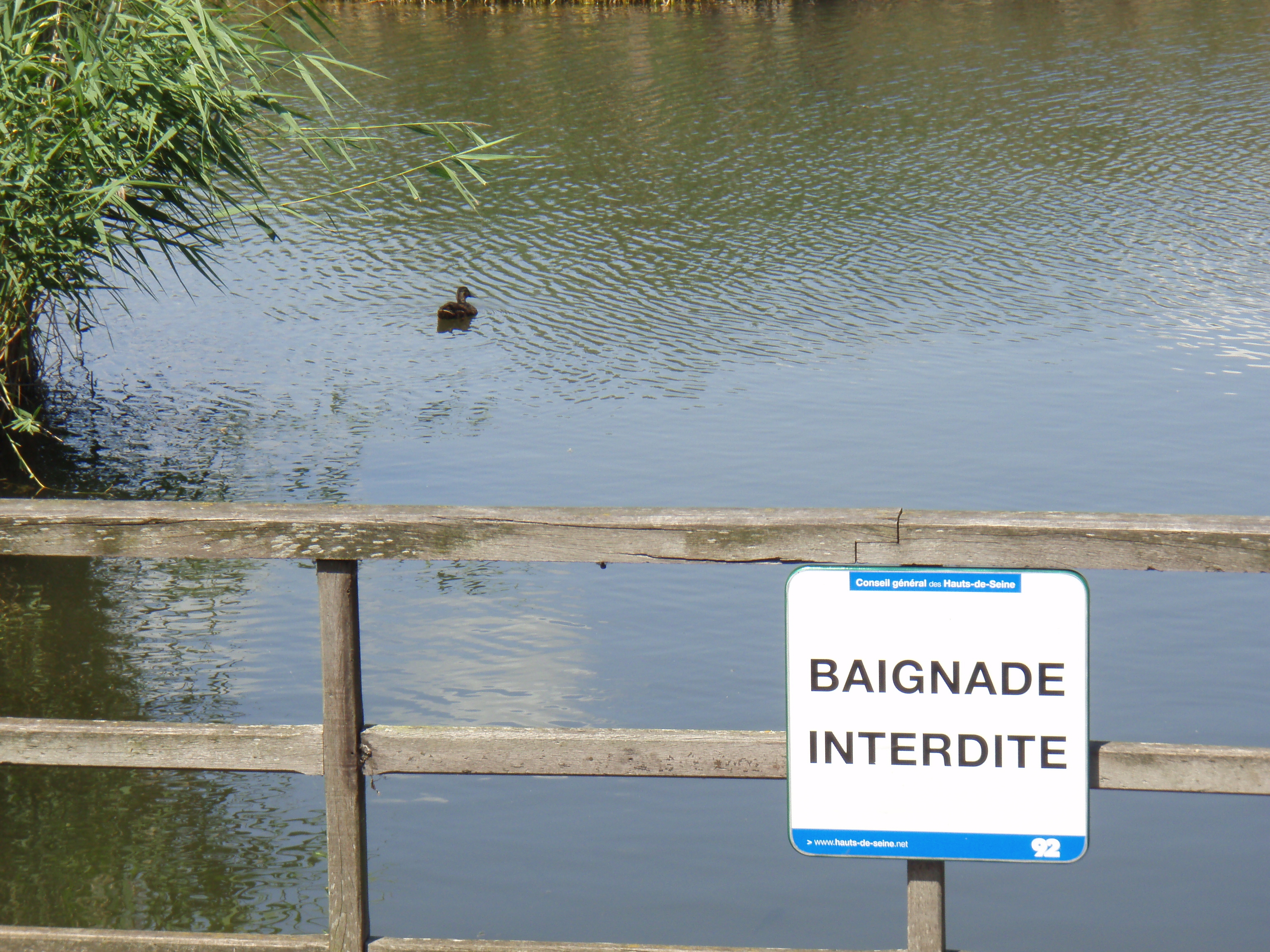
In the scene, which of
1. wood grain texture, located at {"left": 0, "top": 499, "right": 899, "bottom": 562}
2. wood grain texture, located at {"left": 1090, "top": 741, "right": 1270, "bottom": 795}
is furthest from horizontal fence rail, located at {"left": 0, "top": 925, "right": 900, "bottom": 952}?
wood grain texture, located at {"left": 0, "top": 499, "right": 899, "bottom": 562}

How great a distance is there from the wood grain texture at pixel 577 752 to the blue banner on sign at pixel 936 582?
0.37m

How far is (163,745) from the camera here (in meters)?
3.16

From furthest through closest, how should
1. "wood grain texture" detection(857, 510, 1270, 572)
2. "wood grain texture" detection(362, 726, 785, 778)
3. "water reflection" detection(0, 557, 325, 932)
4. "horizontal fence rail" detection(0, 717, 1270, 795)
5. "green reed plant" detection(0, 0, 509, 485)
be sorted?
"green reed plant" detection(0, 0, 509, 485), "water reflection" detection(0, 557, 325, 932), "wood grain texture" detection(362, 726, 785, 778), "horizontal fence rail" detection(0, 717, 1270, 795), "wood grain texture" detection(857, 510, 1270, 572)

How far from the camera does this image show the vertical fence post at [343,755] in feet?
10.0

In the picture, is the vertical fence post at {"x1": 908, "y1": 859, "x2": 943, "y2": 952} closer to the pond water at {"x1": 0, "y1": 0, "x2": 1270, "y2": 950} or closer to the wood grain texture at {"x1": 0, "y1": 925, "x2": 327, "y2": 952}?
the wood grain texture at {"x1": 0, "y1": 925, "x2": 327, "y2": 952}

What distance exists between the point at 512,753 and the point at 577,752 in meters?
0.14

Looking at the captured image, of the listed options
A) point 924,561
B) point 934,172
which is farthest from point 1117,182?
point 924,561

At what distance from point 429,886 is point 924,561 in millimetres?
3274

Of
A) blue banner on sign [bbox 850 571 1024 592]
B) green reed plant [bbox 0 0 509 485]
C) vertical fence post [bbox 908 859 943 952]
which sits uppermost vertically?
green reed plant [bbox 0 0 509 485]

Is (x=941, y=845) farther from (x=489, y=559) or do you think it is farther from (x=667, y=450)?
(x=667, y=450)

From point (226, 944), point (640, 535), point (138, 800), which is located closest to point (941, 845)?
point (640, 535)

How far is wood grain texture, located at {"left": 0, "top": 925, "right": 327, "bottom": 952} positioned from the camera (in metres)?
3.15

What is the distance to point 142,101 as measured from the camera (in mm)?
8492

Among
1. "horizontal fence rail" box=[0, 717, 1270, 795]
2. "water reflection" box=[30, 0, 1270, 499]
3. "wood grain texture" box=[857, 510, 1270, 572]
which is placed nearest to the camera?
"wood grain texture" box=[857, 510, 1270, 572]
